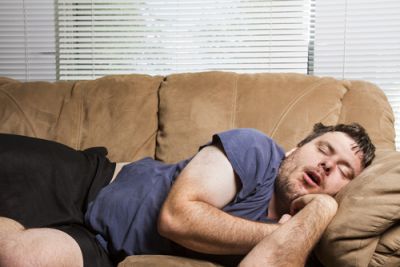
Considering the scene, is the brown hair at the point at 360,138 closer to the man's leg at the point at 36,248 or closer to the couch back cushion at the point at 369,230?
the couch back cushion at the point at 369,230

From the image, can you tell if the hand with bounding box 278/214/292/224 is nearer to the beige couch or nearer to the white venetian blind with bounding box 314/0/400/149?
the beige couch

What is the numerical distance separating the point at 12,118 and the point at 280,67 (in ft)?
4.59

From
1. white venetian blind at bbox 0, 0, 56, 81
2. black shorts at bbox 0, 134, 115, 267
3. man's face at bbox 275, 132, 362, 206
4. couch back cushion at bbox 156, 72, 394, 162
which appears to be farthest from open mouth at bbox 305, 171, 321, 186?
white venetian blind at bbox 0, 0, 56, 81

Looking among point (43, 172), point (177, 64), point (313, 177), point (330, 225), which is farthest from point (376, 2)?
point (43, 172)

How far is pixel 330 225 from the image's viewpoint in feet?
4.09

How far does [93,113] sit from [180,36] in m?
0.77

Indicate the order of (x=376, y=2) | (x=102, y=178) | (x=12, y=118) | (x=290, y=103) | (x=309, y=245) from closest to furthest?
1. (x=309, y=245)
2. (x=102, y=178)
3. (x=290, y=103)
4. (x=12, y=118)
5. (x=376, y=2)

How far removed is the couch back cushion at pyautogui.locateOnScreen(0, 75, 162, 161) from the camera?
205cm

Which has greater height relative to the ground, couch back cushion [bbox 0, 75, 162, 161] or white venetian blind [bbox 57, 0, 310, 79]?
white venetian blind [bbox 57, 0, 310, 79]

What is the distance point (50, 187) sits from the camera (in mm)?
1572

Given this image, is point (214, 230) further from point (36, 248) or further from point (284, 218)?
point (36, 248)

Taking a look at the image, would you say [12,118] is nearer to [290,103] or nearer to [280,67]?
[290,103]

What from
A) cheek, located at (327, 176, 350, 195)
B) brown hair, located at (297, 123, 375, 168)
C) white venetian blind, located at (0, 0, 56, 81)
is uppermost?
white venetian blind, located at (0, 0, 56, 81)

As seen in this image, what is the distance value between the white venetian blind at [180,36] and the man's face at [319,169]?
105 cm
